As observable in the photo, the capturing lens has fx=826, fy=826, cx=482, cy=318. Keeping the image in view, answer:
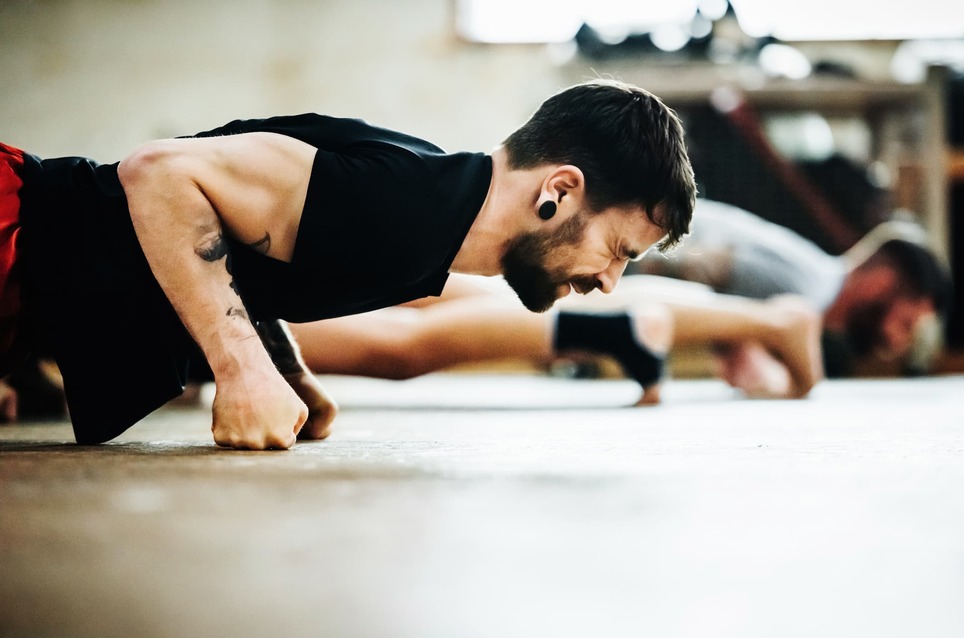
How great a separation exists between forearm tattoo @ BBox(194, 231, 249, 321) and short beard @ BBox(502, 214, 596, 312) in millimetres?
261

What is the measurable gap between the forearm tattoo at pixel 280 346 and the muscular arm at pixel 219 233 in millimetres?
172

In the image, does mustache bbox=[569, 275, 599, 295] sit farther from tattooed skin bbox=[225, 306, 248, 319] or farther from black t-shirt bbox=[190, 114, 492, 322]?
tattooed skin bbox=[225, 306, 248, 319]

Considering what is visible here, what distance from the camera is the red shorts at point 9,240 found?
777 millimetres

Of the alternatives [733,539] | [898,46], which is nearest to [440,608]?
[733,539]

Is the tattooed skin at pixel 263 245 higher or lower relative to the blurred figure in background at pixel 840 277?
higher

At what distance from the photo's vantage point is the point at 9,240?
2.56 ft

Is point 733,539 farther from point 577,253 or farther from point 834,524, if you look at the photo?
point 577,253

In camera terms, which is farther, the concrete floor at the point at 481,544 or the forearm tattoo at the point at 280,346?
the forearm tattoo at the point at 280,346

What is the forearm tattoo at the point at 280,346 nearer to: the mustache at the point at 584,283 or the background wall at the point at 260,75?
the mustache at the point at 584,283

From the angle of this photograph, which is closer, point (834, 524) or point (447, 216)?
point (834, 524)

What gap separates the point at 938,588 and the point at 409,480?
0.30 metres

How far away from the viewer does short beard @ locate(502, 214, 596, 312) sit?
0.82 m

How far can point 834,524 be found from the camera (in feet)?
1.38

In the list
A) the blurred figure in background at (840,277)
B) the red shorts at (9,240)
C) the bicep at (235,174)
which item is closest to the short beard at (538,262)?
the bicep at (235,174)
